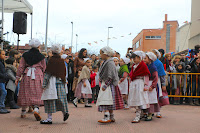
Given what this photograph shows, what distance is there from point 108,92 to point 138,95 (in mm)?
778

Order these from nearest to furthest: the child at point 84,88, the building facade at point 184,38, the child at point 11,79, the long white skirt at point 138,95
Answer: the long white skirt at point 138,95, the child at point 11,79, the child at point 84,88, the building facade at point 184,38

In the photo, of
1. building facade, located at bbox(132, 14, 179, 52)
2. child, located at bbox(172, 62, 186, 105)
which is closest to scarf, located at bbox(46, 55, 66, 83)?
child, located at bbox(172, 62, 186, 105)

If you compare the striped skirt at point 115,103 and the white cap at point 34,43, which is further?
the white cap at point 34,43

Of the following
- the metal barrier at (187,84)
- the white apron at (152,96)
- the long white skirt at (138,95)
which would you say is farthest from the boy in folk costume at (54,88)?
the metal barrier at (187,84)

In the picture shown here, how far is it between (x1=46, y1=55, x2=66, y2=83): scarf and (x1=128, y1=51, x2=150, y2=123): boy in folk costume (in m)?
1.77

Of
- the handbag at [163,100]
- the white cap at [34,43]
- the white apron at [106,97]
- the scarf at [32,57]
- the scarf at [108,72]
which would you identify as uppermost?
the white cap at [34,43]

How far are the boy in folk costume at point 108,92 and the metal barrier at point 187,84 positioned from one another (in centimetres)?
599

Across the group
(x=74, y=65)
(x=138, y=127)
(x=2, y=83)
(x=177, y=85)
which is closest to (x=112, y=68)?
(x=138, y=127)

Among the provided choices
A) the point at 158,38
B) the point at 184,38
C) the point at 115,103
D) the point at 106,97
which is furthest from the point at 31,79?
the point at 158,38

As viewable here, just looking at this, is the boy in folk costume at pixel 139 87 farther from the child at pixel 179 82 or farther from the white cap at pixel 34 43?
the child at pixel 179 82

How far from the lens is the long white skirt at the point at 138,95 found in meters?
7.57

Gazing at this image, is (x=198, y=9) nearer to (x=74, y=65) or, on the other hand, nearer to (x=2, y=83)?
(x=74, y=65)

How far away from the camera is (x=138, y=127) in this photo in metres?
6.94

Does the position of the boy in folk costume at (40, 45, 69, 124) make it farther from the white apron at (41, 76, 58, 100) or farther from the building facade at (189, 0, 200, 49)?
the building facade at (189, 0, 200, 49)
